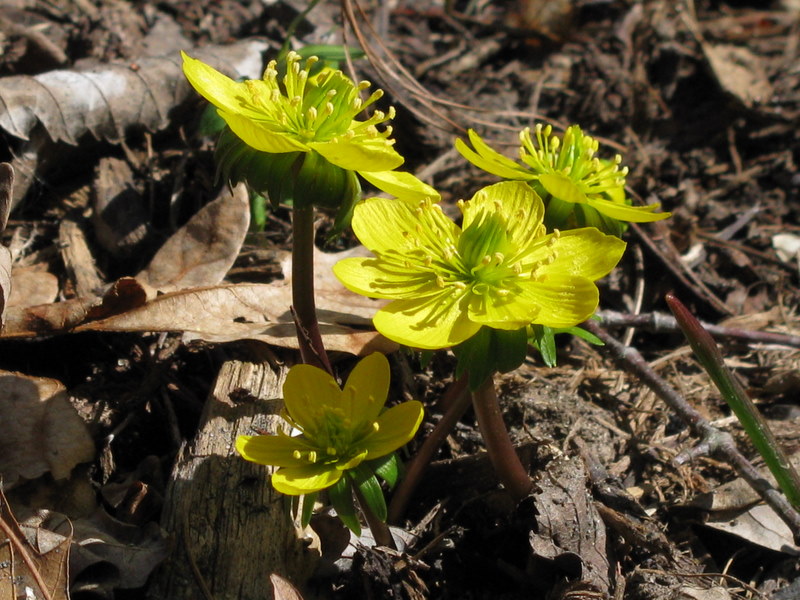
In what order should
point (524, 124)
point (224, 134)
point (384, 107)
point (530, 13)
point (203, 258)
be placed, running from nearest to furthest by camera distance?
point (224, 134) → point (203, 258) → point (384, 107) → point (524, 124) → point (530, 13)

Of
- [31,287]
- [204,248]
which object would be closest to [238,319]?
[204,248]

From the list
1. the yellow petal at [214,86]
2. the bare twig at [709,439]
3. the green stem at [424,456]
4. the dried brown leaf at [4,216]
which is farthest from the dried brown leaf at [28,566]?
the bare twig at [709,439]

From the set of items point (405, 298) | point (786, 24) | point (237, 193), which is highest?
point (786, 24)

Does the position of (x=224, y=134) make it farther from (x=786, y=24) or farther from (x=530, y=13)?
(x=786, y=24)

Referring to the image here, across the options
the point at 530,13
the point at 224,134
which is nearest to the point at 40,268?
the point at 224,134

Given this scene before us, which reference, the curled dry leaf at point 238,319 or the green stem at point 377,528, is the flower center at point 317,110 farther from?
the green stem at point 377,528

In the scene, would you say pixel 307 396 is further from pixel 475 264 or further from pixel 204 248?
pixel 204 248

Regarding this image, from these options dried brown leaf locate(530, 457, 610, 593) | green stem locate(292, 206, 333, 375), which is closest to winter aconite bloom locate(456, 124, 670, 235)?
green stem locate(292, 206, 333, 375)
